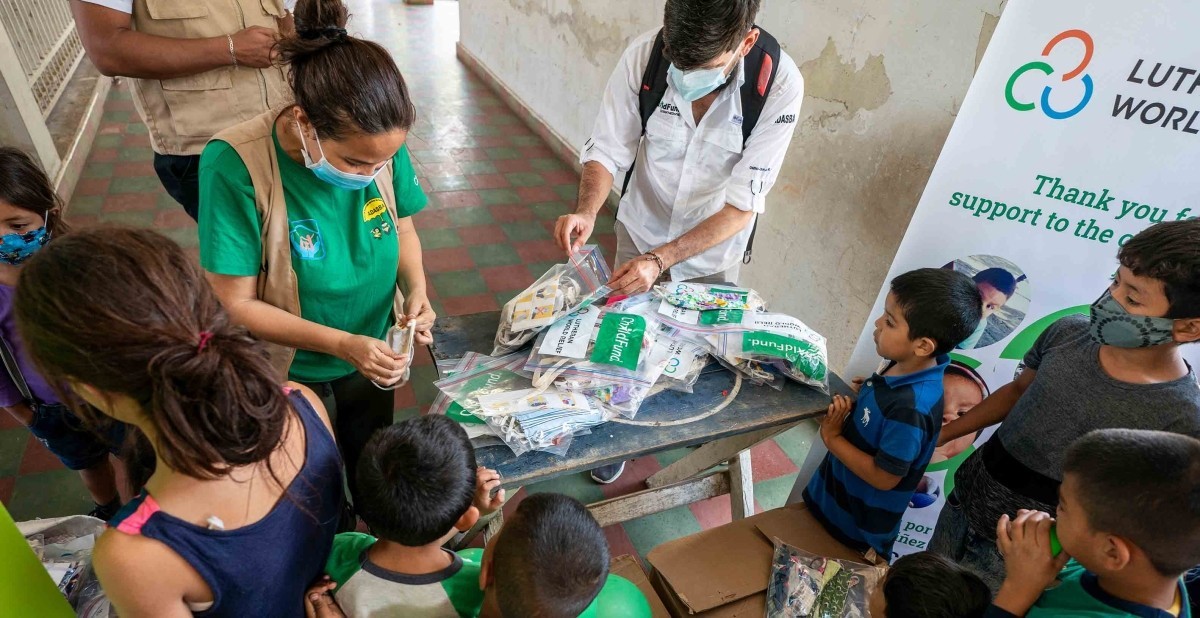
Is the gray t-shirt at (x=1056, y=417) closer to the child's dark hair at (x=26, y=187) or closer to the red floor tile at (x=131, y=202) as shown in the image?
the child's dark hair at (x=26, y=187)

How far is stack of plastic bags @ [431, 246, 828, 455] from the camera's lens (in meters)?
1.47

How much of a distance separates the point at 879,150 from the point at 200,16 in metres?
2.43

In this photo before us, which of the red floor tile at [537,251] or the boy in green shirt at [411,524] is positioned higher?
the boy in green shirt at [411,524]

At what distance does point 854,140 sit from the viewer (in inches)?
99.9

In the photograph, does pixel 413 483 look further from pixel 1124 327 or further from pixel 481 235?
pixel 481 235

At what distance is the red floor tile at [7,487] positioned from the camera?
85.7 inches

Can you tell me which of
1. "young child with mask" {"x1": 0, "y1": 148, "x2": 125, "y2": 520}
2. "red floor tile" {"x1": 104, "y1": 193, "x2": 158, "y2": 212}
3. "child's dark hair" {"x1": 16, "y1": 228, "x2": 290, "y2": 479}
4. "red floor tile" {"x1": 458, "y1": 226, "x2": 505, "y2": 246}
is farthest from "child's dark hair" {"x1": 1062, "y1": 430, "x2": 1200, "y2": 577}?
"red floor tile" {"x1": 104, "y1": 193, "x2": 158, "y2": 212}

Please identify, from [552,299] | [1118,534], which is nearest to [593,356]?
[552,299]

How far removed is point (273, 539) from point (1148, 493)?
1.47m

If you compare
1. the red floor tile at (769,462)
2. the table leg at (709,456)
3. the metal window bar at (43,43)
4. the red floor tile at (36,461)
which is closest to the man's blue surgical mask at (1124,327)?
the table leg at (709,456)

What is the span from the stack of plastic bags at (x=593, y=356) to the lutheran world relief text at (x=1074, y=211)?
0.60 metres

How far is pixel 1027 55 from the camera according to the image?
1.54m

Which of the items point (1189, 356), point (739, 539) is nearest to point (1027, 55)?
point (1189, 356)

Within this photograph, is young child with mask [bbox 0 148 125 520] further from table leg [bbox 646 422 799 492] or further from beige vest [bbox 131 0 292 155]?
table leg [bbox 646 422 799 492]
